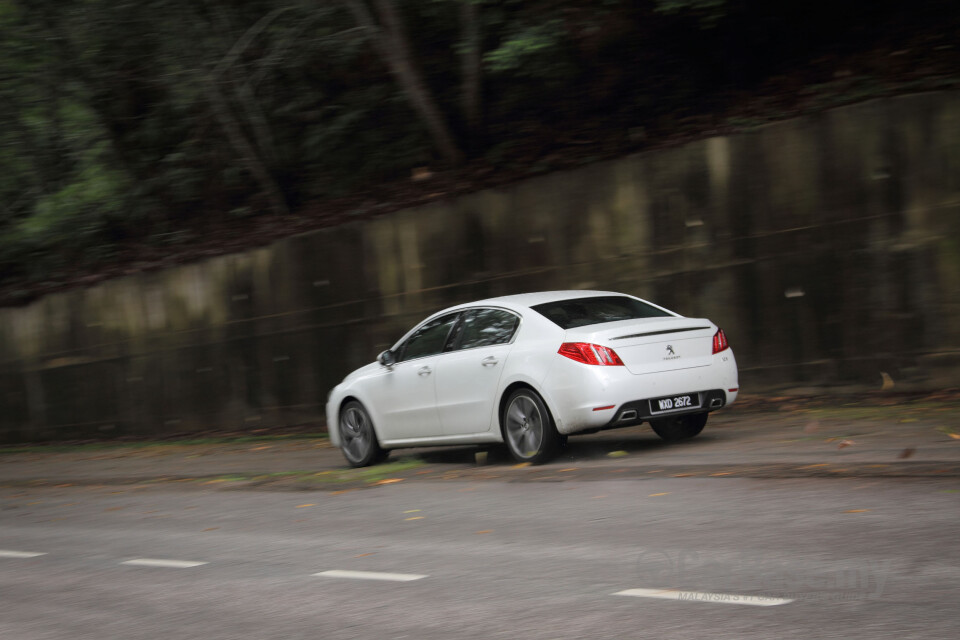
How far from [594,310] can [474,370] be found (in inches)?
50.2

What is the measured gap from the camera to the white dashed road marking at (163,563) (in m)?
7.43

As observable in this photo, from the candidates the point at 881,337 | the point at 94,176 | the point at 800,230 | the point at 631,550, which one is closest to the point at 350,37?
the point at 94,176

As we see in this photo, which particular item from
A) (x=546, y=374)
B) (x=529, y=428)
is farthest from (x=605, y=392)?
(x=529, y=428)

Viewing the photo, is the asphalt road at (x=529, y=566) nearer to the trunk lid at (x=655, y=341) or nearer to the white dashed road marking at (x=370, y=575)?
the white dashed road marking at (x=370, y=575)

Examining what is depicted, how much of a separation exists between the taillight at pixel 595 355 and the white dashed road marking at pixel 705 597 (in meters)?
4.69

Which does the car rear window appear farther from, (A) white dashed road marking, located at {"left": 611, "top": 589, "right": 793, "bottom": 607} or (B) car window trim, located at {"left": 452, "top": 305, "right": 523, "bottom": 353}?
(A) white dashed road marking, located at {"left": 611, "top": 589, "right": 793, "bottom": 607}

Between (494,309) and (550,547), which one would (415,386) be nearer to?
(494,309)

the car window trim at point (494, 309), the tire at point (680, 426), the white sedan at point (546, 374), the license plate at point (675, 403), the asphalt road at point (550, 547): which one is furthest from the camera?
the tire at point (680, 426)

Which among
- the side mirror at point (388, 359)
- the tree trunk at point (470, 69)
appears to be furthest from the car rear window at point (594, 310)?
the tree trunk at point (470, 69)

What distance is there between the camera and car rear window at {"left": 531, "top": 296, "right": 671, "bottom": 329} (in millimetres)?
10734

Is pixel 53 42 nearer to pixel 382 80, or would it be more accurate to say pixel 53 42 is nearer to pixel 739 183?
pixel 382 80

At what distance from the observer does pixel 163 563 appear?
7.60 m

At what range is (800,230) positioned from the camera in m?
14.2

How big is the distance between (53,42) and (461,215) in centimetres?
923
